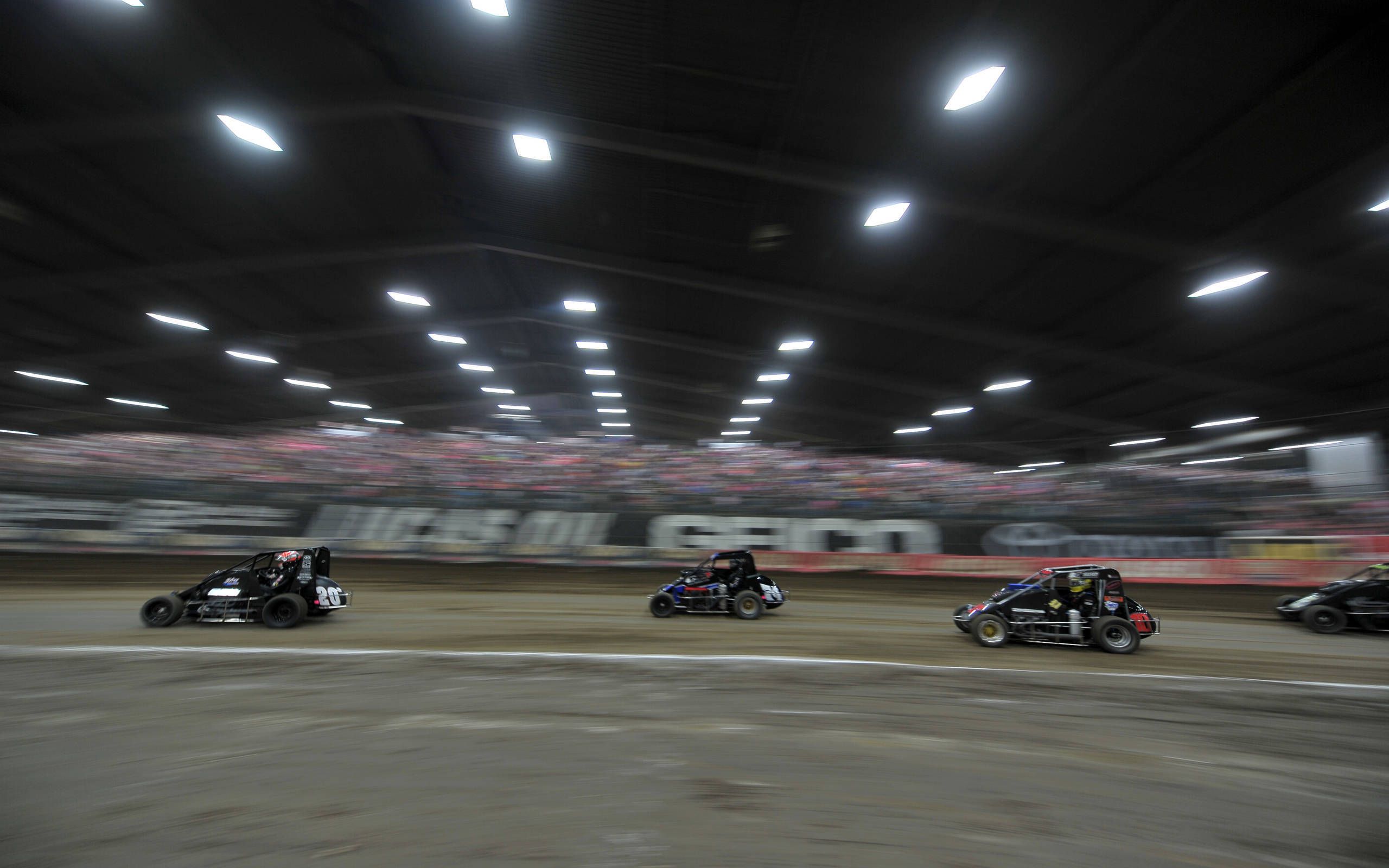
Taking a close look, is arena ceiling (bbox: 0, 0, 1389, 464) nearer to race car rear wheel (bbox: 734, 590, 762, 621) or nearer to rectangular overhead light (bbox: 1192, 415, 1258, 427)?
rectangular overhead light (bbox: 1192, 415, 1258, 427)

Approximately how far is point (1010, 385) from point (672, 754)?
2087cm

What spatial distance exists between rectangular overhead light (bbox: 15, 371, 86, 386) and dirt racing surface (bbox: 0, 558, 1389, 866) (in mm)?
23375

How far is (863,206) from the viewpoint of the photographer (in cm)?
1183

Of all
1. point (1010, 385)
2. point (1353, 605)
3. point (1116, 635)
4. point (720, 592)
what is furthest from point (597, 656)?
point (1010, 385)

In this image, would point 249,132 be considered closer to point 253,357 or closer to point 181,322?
point 181,322

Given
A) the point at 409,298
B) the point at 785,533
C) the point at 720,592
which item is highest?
the point at 409,298

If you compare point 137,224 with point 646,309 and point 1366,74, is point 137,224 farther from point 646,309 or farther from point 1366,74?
point 1366,74

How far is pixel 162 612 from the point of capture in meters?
8.12

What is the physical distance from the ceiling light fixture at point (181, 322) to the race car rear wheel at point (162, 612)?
49.0 feet

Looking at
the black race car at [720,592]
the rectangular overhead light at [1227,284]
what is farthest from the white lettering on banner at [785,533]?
the rectangular overhead light at [1227,284]

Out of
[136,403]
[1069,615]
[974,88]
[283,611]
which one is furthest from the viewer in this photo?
[136,403]

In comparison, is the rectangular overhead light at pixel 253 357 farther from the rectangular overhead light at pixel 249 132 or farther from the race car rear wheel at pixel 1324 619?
the race car rear wheel at pixel 1324 619

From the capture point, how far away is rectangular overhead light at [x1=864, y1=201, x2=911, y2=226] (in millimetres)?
11688

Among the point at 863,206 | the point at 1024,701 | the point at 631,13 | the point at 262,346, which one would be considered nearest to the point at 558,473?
the point at 262,346
